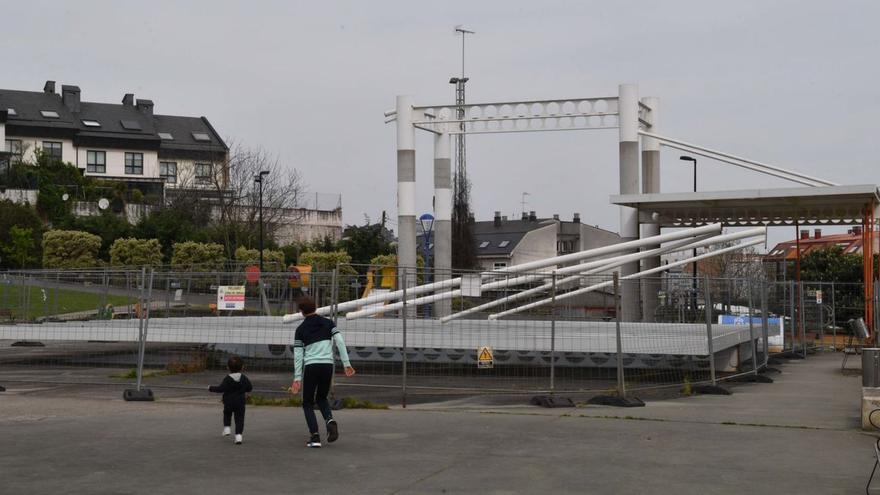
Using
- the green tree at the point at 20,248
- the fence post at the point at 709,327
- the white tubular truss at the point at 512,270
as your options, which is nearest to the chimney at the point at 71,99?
the green tree at the point at 20,248

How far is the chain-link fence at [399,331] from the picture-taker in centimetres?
1684

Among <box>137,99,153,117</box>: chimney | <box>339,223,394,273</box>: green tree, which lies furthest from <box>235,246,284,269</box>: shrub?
<box>137,99,153,117</box>: chimney

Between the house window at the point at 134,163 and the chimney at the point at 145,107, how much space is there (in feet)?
17.5

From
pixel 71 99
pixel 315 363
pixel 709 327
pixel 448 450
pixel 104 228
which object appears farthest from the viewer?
pixel 71 99

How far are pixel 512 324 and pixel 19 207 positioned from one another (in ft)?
149

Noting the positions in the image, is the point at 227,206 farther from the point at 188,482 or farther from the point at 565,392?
the point at 188,482

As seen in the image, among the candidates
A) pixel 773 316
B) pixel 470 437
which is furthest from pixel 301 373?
pixel 773 316

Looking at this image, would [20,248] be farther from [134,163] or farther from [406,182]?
[134,163]

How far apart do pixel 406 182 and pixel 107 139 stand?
2110 inches

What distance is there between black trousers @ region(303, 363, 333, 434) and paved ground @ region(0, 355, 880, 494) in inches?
17.1

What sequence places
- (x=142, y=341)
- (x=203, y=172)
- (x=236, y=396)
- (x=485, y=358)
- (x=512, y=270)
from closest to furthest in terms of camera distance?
(x=236, y=396) < (x=485, y=358) < (x=142, y=341) < (x=512, y=270) < (x=203, y=172)

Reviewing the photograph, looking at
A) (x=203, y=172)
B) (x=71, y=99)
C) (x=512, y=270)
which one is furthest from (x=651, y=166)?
(x=71, y=99)

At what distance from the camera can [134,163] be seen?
83438mm

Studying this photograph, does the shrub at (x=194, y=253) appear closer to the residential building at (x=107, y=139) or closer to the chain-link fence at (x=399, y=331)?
the residential building at (x=107, y=139)
